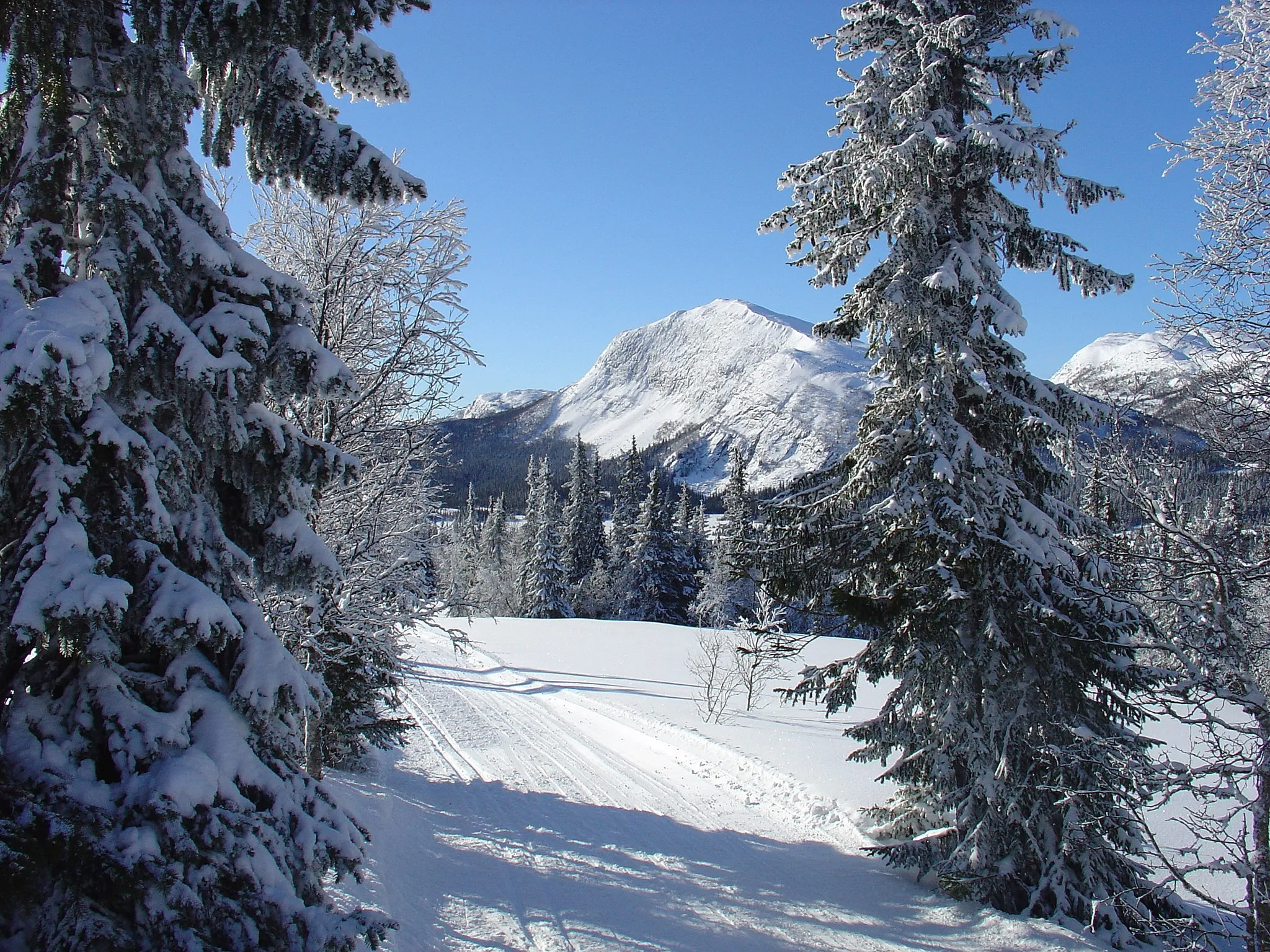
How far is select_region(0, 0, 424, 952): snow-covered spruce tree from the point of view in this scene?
257 centimetres

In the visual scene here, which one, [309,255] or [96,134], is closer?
[96,134]

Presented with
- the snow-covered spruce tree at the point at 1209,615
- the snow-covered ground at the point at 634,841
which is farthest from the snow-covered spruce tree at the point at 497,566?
the snow-covered spruce tree at the point at 1209,615

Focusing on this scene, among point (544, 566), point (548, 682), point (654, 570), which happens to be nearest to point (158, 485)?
point (548, 682)

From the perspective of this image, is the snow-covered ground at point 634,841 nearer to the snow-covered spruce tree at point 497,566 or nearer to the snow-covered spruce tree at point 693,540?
the snow-covered spruce tree at point 693,540

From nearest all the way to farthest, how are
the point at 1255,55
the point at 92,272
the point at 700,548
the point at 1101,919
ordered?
the point at 92,272 → the point at 1255,55 → the point at 1101,919 → the point at 700,548

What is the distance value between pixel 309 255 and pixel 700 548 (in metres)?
46.7

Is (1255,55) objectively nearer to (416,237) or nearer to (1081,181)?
(1081,181)

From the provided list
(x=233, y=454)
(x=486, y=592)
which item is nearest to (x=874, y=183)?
(x=233, y=454)

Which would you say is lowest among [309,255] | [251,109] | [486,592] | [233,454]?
[486,592]

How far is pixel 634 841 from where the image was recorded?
1067 cm

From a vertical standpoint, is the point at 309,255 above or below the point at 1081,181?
below

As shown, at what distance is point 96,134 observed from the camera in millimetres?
3338

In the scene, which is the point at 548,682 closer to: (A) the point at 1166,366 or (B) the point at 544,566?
(A) the point at 1166,366

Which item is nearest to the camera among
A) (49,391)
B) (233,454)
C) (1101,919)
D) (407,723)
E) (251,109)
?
(49,391)
